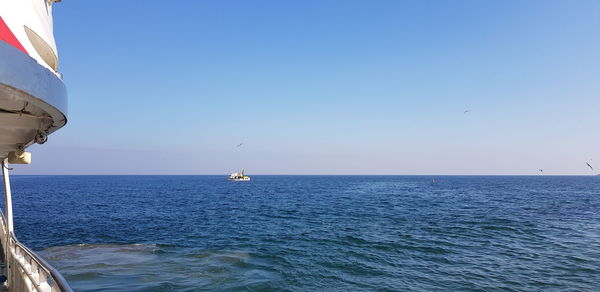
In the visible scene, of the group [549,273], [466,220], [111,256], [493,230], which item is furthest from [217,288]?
[466,220]

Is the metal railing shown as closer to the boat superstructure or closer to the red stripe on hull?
the boat superstructure

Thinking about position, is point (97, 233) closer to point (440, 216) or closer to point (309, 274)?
point (309, 274)

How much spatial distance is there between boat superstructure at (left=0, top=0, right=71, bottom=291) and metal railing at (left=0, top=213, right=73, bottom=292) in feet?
0.05

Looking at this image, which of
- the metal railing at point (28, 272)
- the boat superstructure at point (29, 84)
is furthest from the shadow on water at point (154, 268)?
the boat superstructure at point (29, 84)

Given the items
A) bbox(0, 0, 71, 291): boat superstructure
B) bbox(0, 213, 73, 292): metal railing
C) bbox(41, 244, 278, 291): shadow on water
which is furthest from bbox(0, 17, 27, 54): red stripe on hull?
bbox(41, 244, 278, 291): shadow on water

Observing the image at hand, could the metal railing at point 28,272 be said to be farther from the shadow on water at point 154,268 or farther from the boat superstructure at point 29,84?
the shadow on water at point 154,268

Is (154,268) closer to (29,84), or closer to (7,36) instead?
(29,84)

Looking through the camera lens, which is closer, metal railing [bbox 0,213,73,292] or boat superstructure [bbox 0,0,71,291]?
boat superstructure [bbox 0,0,71,291]

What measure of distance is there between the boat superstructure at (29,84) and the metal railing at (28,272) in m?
0.02

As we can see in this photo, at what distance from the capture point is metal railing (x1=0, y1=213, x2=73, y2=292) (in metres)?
4.45

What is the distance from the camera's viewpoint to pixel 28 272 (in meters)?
6.18

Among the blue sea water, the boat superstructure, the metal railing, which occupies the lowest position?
the blue sea water

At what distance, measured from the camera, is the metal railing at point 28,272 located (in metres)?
4.45

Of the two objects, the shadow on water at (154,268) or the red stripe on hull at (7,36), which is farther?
the shadow on water at (154,268)
